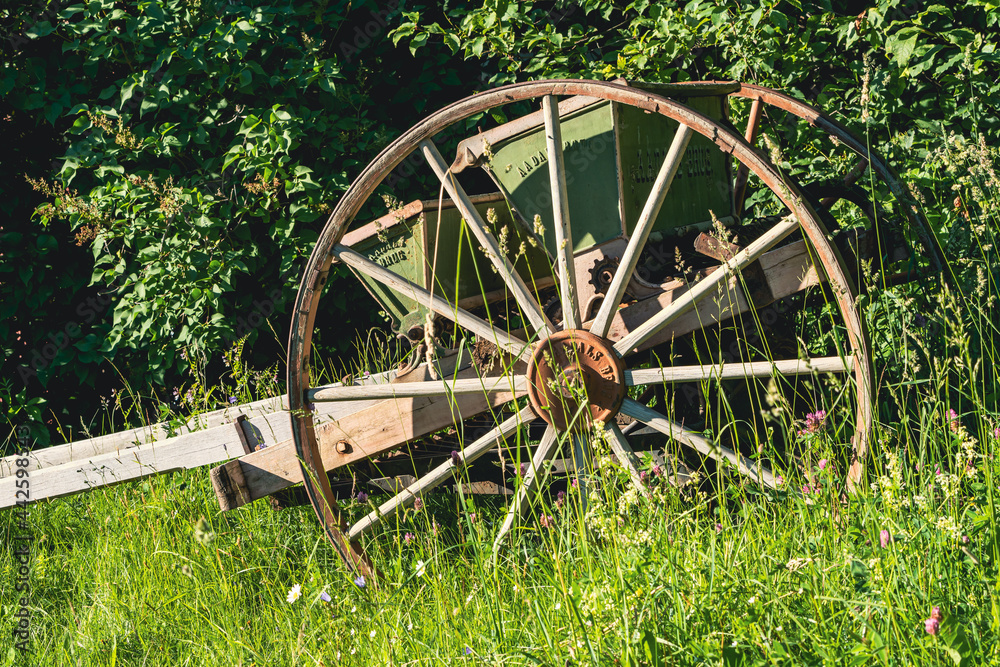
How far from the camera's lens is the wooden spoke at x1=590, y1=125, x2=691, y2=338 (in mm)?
2092

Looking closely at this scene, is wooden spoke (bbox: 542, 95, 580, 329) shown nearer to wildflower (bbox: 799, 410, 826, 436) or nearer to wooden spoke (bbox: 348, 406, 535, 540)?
wooden spoke (bbox: 348, 406, 535, 540)

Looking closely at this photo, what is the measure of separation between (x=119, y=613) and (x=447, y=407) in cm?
112

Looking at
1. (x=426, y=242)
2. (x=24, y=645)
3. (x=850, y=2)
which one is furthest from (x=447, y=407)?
(x=850, y=2)

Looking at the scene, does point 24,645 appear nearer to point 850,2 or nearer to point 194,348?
point 194,348

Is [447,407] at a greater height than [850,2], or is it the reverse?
[850,2]

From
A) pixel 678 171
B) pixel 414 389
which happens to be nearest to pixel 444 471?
pixel 414 389

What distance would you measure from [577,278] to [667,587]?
3.61ft

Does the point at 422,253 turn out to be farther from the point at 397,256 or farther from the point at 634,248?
the point at 634,248

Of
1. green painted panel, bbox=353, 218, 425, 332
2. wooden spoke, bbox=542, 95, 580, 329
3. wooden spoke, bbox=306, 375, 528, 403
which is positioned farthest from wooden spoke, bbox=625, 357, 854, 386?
green painted panel, bbox=353, 218, 425, 332

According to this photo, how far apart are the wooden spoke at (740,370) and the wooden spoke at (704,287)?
0.09 meters

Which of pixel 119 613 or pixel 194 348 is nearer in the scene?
pixel 119 613

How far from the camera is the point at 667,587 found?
4.72ft

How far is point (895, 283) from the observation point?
2.82 m

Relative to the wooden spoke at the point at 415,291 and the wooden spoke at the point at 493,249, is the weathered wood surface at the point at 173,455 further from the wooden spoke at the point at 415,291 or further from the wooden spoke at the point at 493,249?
the wooden spoke at the point at 493,249
